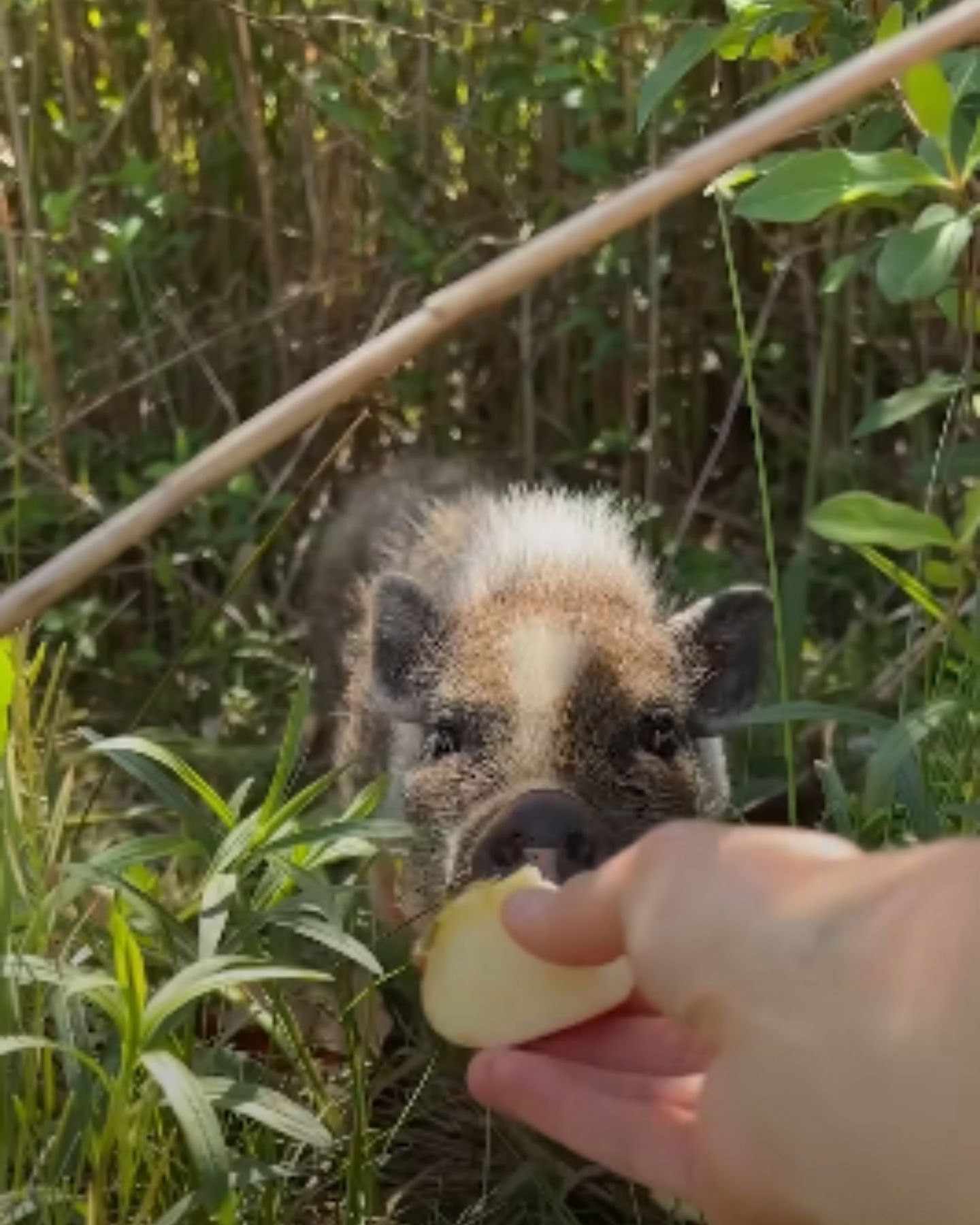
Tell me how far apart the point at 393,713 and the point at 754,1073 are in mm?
1530

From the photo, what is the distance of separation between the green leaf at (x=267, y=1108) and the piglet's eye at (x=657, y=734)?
93 centimetres

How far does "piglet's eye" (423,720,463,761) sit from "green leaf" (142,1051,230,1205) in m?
1.03

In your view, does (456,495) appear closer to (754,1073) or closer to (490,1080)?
(490,1080)

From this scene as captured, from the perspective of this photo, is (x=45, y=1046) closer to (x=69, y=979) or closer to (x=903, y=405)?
(x=69, y=979)

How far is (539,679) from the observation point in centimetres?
246

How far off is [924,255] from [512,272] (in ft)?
2.14

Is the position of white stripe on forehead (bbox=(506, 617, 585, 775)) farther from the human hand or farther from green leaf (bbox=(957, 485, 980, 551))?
the human hand

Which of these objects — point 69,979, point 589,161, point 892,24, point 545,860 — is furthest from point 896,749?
point 589,161

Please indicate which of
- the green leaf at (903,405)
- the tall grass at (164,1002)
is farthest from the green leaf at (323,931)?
the green leaf at (903,405)

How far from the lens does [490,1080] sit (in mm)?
1463

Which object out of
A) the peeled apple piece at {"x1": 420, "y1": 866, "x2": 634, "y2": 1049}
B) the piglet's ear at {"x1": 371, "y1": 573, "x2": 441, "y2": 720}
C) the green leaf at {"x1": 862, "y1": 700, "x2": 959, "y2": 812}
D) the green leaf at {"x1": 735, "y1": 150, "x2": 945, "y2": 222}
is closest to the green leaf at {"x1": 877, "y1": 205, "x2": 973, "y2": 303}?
the green leaf at {"x1": 735, "y1": 150, "x2": 945, "y2": 222}

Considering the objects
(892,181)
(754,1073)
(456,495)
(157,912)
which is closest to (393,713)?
(456,495)

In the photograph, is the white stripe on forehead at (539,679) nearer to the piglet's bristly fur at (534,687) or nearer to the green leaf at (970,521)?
the piglet's bristly fur at (534,687)

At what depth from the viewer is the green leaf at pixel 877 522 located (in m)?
1.60
